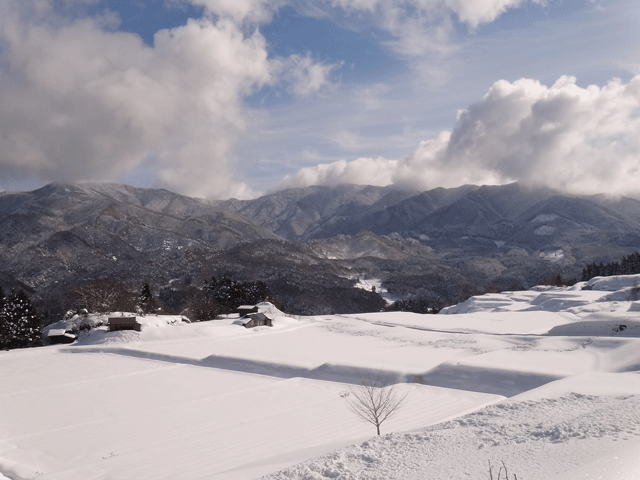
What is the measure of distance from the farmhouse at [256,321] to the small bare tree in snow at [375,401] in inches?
1055

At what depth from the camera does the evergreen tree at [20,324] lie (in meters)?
51.3

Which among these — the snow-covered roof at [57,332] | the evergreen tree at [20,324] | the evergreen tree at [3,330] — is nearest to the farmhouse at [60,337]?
the snow-covered roof at [57,332]

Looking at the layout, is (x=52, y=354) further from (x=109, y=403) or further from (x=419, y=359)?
(x=419, y=359)

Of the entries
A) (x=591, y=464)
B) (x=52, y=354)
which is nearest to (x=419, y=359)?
(x=591, y=464)

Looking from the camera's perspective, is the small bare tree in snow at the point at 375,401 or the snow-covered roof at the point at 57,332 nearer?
the small bare tree in snow at the point at 375,401

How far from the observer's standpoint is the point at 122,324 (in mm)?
40906

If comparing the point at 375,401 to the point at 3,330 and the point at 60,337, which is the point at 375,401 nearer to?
the point at 60,337

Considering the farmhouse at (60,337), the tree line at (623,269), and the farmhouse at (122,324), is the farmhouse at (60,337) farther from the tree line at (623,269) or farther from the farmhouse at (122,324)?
the tree line at (623,269)

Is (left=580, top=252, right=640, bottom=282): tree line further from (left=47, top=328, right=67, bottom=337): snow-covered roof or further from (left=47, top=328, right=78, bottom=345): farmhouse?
(left=47, top=328, right=67, bottom=337): snow-covered roof

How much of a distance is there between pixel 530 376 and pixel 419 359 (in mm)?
7989

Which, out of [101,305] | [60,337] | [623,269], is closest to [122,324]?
[60,337]

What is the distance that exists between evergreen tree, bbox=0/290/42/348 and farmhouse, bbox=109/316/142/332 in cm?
1816

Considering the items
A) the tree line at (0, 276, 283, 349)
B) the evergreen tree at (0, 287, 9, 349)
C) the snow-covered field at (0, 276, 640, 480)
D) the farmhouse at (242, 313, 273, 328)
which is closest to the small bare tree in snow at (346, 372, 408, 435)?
the snow-covered field at (0, 276, 640, 480)

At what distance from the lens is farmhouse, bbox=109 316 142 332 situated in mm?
40906
